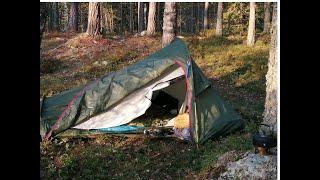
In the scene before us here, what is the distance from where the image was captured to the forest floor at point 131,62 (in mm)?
6844

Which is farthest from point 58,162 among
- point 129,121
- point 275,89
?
point 275,89

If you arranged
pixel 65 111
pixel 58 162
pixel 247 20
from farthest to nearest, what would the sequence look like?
pixel 247 20 < pixel 65 111 < pixel 58 162

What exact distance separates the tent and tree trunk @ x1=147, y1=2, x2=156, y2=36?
1.94 feet

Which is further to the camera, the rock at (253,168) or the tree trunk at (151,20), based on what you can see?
the tree trunk at (151,20)

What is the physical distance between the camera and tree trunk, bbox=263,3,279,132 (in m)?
7.02

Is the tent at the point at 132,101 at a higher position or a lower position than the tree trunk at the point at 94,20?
lower

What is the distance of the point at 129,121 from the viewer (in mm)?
7855

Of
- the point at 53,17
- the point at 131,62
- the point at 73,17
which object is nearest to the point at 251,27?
the point at 131,62

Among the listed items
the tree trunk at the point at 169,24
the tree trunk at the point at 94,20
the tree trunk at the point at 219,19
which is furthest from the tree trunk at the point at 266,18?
the tree trunk at the point at 94,20

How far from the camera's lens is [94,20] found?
795 centimetres

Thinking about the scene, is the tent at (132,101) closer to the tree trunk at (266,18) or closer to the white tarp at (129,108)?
the white tarp at (129,108)

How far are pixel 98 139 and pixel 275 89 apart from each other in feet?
8.99

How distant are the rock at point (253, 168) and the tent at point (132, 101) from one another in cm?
84
